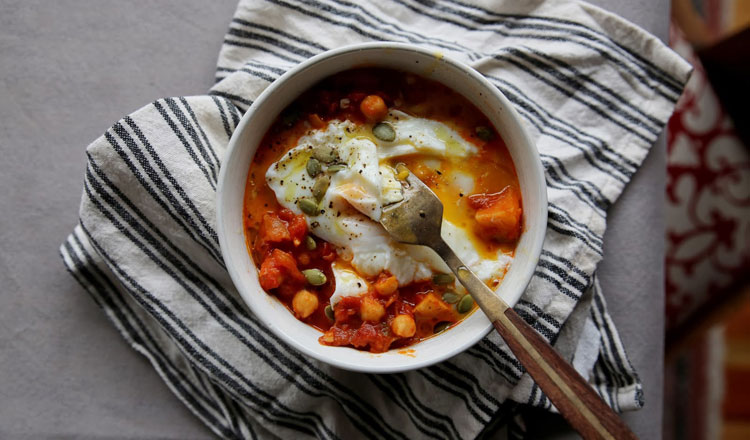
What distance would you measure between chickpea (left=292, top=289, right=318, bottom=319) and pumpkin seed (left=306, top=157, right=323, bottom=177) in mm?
353

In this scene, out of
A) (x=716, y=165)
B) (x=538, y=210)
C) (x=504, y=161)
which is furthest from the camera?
(x=716, y=165)

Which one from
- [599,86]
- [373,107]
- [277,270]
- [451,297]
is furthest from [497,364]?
[599,86]

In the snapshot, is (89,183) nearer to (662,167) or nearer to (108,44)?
(108,44)

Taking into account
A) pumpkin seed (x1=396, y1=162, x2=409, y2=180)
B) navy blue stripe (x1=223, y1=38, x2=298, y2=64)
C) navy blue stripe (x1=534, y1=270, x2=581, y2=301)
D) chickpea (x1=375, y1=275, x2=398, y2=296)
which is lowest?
chickpea (x1=375, y1=275, x2=398, y2=296)

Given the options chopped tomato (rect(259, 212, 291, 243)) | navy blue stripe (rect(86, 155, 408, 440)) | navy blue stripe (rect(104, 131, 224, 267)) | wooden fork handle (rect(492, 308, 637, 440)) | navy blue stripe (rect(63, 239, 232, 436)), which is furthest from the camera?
navy blue stripe (rect(63, 239, 232, 436))

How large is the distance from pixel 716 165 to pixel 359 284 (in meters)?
2.12

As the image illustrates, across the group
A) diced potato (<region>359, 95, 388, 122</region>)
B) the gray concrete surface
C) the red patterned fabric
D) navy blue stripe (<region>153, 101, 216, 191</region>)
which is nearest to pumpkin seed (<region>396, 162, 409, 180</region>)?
diced potato (<region>359, 95, 388, 122</region>)

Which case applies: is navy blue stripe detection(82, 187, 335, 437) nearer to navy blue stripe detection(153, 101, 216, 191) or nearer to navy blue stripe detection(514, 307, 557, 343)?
navy blue stripe detection(153, 101, 216, 191)

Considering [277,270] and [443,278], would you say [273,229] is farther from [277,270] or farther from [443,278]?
[443,278]

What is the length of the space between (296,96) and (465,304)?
81 centimetres

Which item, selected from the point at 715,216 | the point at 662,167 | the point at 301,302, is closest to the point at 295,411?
the point at 301,302

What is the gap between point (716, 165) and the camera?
2959 mm

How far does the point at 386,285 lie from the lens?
1785 mm

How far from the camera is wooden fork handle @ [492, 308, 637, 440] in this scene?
1538 mm
